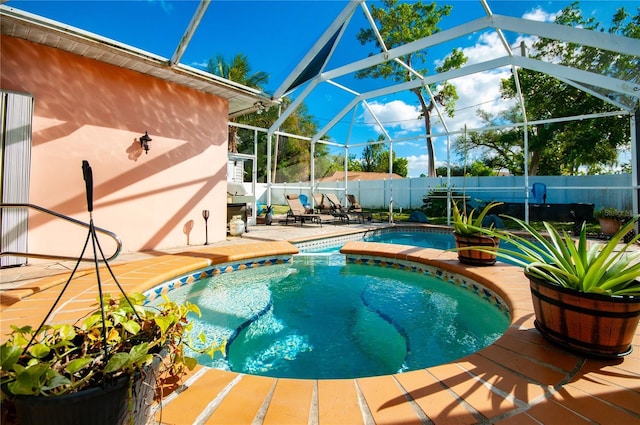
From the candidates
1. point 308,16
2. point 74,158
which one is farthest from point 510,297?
point 308,16

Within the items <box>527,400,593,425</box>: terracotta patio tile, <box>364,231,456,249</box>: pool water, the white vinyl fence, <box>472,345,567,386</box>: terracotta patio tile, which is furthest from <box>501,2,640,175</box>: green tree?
<box>527,400,593,425</box>: terracotta patio tile

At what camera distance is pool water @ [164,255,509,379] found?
2.43m

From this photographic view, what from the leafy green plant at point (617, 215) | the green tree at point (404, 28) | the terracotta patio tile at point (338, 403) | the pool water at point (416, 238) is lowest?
the terracotta patio tile at point (338, 403)

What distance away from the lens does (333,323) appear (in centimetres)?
314

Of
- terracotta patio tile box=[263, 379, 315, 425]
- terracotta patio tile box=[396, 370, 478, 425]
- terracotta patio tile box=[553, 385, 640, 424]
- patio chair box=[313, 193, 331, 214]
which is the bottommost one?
terracotta patio tile box=[263, 379, 315, 425]

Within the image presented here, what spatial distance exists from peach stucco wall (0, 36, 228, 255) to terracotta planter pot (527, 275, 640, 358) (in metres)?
5.93

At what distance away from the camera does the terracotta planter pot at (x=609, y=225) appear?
23.5ft

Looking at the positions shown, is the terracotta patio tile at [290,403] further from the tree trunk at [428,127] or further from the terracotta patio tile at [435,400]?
the tree trunk at [428,127]

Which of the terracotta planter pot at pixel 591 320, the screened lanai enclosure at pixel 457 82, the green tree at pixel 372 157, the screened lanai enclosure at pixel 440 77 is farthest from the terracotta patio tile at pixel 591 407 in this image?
the green tree at pixel 372 157

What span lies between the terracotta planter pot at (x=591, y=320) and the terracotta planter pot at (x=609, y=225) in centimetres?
761

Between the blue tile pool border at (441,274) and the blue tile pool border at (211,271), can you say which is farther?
the blue tile pool border at (211,271)

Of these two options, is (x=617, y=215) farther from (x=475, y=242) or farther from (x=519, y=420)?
(x=519, y=420)

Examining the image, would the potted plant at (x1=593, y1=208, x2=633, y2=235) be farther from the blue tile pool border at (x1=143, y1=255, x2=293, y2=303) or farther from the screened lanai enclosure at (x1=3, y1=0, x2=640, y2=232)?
the blue tile pool border at (x1=143, y1=255, x2=293, y2=303)

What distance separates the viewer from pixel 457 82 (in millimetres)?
14656
